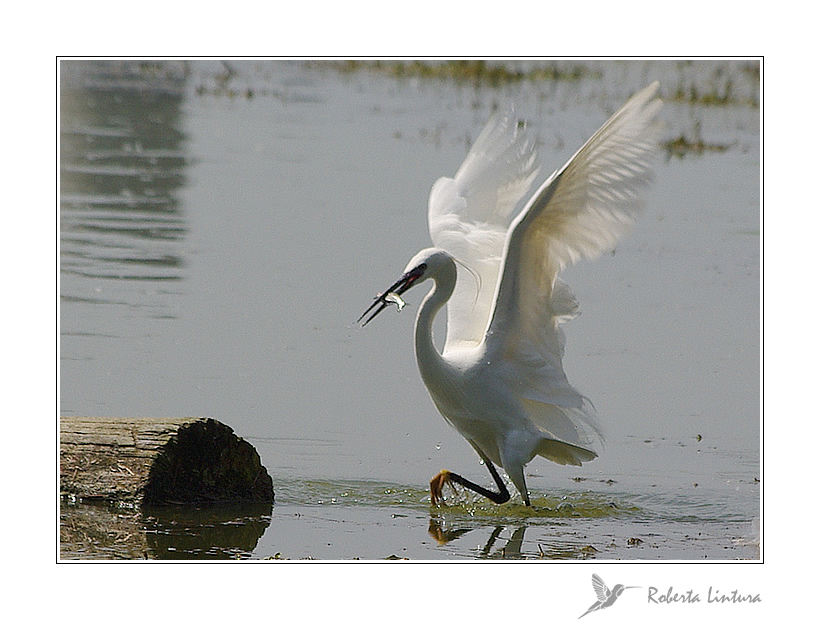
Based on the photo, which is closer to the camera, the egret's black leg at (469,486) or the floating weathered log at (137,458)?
the floating weathered log at (137,458)

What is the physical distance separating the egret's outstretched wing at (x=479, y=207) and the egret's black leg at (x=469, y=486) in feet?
2.79

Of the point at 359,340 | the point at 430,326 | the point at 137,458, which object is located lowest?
the point at 137,458

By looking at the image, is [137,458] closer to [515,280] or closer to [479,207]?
[515,280]

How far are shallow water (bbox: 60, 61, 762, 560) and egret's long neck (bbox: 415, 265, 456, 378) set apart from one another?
0.80 metres

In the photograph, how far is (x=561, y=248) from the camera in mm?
6504

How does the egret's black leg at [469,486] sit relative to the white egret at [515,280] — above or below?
below

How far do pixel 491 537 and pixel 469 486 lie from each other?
560 mm

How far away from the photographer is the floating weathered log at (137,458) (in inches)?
249

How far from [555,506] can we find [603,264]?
213 inches

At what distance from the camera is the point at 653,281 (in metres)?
11.7
